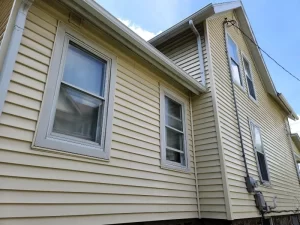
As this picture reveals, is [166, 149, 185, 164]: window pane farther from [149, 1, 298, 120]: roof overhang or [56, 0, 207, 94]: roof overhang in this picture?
[149, 1, 298, 120]: roof overhang

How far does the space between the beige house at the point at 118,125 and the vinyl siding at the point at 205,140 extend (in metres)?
0.02

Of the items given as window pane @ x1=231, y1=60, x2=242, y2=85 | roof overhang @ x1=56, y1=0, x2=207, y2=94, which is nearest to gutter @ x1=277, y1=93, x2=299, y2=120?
window pane @ x1=231, y1=60, x2=242, y2=85

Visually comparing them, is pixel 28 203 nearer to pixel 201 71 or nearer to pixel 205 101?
pixel 205 101

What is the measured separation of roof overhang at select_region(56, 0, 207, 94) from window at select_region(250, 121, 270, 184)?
2.89 meters

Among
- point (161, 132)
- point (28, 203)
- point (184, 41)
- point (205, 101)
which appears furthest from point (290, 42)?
point (28, 203)

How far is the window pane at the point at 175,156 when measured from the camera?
14.4 feet

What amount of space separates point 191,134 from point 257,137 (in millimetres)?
3109

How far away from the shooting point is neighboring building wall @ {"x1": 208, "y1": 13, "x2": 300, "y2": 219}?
16.2 ft

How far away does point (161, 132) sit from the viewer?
429 cm

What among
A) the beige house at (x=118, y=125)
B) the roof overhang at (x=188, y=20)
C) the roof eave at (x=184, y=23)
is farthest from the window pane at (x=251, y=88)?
the roof eave at (x=184, y=23)

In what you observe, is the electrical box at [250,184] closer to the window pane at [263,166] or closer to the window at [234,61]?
the window pane at [263,166]

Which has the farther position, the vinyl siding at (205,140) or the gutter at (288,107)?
the gutter at (288,107)

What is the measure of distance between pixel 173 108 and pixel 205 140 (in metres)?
1.00

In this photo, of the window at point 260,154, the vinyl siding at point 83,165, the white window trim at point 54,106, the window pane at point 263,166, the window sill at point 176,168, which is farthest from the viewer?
the window pane at point 263,166
